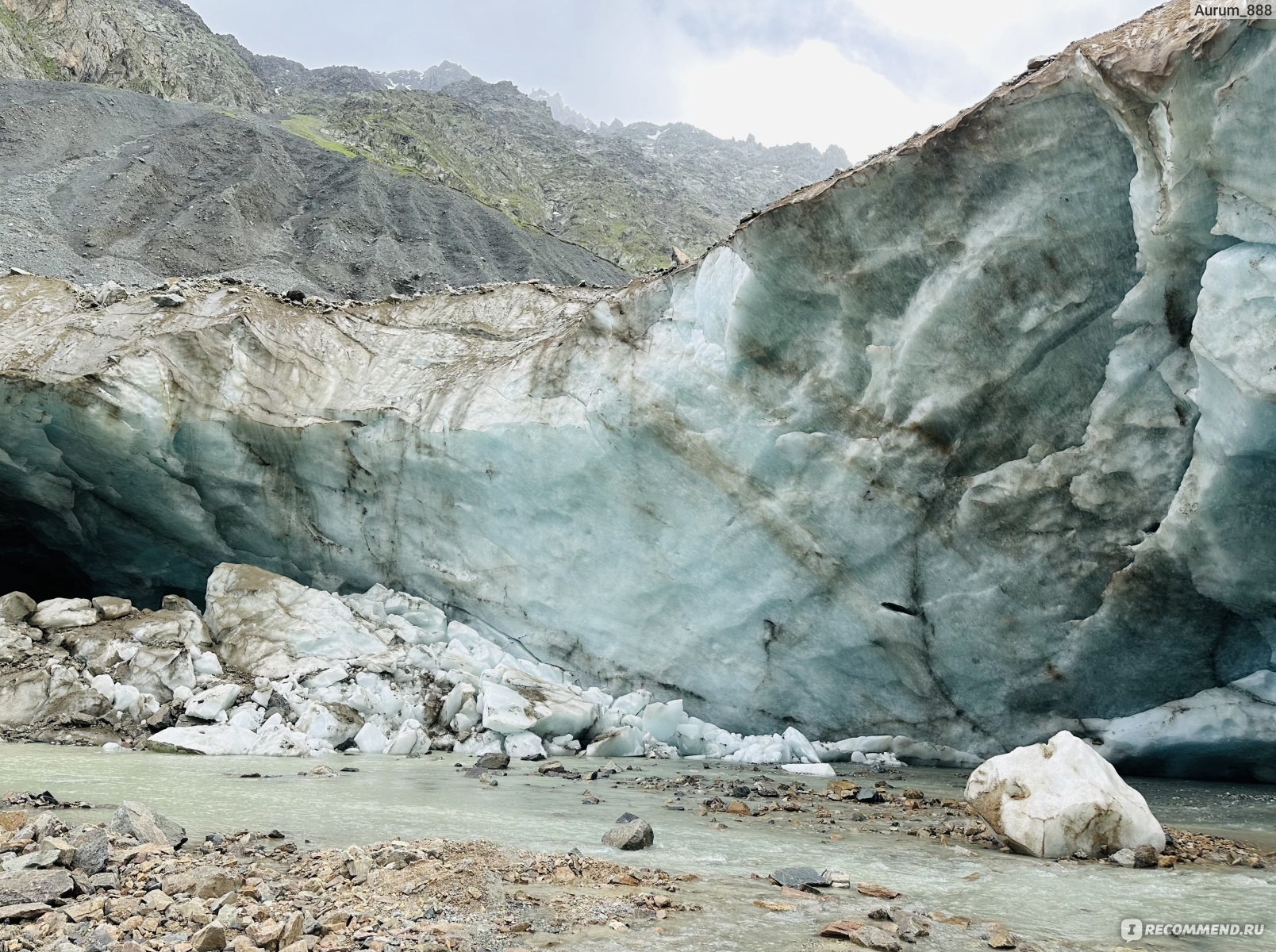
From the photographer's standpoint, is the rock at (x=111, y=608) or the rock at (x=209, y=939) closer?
the rock at (x=209, y=939)

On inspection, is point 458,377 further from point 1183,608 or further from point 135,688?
point 1183,608

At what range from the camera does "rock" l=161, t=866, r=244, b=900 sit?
3166 millimetres

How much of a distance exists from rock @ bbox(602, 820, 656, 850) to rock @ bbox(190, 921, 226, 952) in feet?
7.59

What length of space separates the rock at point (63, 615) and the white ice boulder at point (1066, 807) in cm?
1025

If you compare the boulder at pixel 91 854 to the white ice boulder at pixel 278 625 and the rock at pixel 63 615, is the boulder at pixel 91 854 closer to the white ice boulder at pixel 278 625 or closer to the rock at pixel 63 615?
the white ice boulder at pixel 278 625

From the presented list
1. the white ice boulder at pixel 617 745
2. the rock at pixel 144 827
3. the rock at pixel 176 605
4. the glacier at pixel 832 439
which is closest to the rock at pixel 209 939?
the rock at pixel 144 827

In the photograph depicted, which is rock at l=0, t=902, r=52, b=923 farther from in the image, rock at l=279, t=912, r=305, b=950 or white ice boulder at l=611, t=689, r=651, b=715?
white ice boulder at l=611, t=689, r=651, b=715

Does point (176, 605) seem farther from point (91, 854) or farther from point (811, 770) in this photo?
point (91, 854)

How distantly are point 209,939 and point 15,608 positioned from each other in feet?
33.4

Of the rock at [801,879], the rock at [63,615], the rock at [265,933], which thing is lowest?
the rock at [265,933]

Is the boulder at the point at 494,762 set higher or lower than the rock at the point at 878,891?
lower

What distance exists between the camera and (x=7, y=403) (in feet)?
38.8

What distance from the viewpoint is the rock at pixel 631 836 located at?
15.3 feet

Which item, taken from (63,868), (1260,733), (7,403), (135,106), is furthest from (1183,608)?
(135,106)
